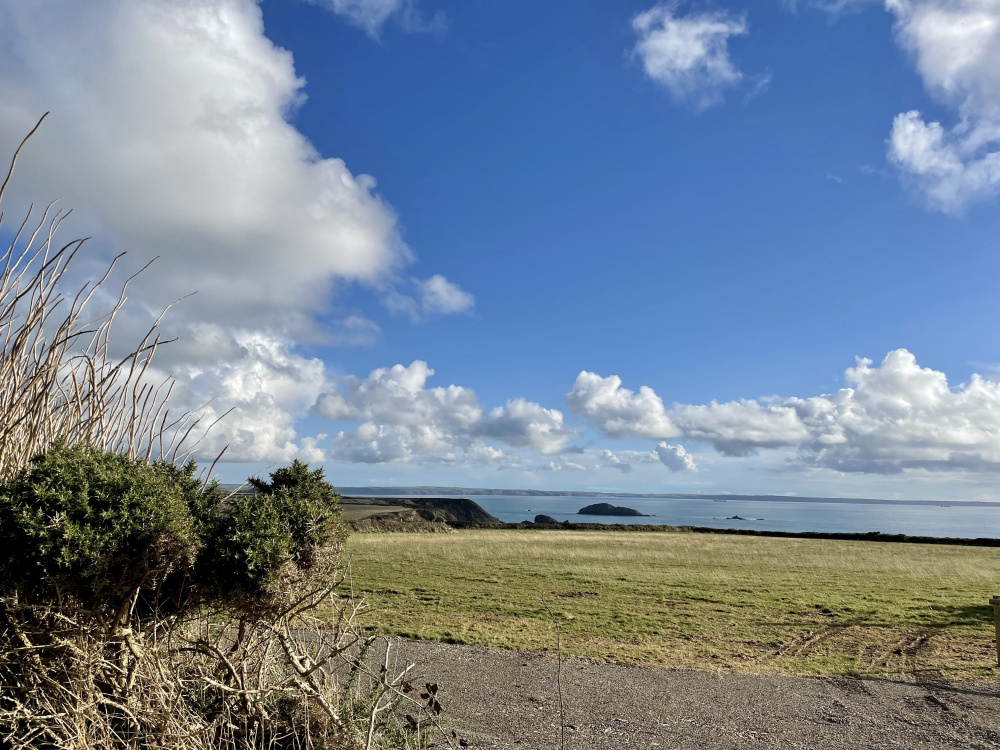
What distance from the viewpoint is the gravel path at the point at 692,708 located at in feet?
20.1

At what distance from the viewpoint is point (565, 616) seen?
12992mm

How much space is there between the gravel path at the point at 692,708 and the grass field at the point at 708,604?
3.11ft

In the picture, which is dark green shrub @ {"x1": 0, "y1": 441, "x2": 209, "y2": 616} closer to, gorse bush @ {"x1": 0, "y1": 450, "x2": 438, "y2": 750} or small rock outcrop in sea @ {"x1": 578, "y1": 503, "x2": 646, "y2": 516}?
gorse bush @ {"x1": 0, "y1": 450, "x2": 438, "y2": 750}

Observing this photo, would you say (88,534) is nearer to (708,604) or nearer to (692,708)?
(692,708)

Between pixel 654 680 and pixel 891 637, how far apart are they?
5968 mm

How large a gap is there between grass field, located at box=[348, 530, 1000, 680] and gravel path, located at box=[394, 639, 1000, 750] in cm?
95

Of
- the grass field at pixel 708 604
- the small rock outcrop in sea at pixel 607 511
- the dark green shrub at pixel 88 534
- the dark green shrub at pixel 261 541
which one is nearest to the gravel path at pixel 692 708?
the grass field at pixel 708 604

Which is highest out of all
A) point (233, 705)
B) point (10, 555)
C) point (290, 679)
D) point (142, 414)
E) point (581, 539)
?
point (142, 414)

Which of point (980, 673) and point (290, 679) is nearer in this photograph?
point (290, 679)

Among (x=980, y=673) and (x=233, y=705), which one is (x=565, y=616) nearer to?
(x=980, y=673)

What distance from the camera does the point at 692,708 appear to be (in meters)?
7.05

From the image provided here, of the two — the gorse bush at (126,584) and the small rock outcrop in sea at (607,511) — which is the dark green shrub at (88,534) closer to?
the gorse bush at (126,584)

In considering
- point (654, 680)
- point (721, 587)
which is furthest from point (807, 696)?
point (721, 587)

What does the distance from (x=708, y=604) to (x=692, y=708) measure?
856 centimetres
